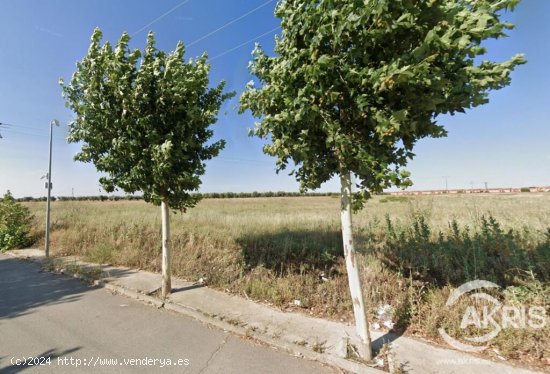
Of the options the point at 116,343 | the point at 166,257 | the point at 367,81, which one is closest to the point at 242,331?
the point at 116,343

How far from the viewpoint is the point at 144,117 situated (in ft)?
16.7

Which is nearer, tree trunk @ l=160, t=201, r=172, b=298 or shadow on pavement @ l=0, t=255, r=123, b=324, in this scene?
shadow on pavement @ l=0, t=255, r=123, b=324

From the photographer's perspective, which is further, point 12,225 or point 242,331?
point 12,225

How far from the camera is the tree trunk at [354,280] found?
342 cm

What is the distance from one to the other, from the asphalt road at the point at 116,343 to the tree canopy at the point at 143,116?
2.35m

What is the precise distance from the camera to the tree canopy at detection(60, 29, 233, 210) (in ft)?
16.9

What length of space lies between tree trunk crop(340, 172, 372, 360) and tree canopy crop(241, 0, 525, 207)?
0.27m

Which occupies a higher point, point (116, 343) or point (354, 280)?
point (354, 280)

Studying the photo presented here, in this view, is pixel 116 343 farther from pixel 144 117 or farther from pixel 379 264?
pixel 379 264

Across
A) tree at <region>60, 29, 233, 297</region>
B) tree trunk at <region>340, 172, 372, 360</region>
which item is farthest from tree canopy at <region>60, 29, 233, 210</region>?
tree trunk at <region>340, 172, 372, 360</region>

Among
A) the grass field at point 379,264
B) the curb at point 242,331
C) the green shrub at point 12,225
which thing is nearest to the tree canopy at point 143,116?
the curb at point 242,331

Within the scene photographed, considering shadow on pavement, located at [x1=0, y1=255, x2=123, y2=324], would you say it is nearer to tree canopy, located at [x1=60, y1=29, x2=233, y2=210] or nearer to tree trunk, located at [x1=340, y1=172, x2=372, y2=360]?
tree canopy, located at [x1=60, y1=29, x2=233, y2=210]

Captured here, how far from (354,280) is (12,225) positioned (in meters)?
16.3

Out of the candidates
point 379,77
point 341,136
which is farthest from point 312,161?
point 379,77
